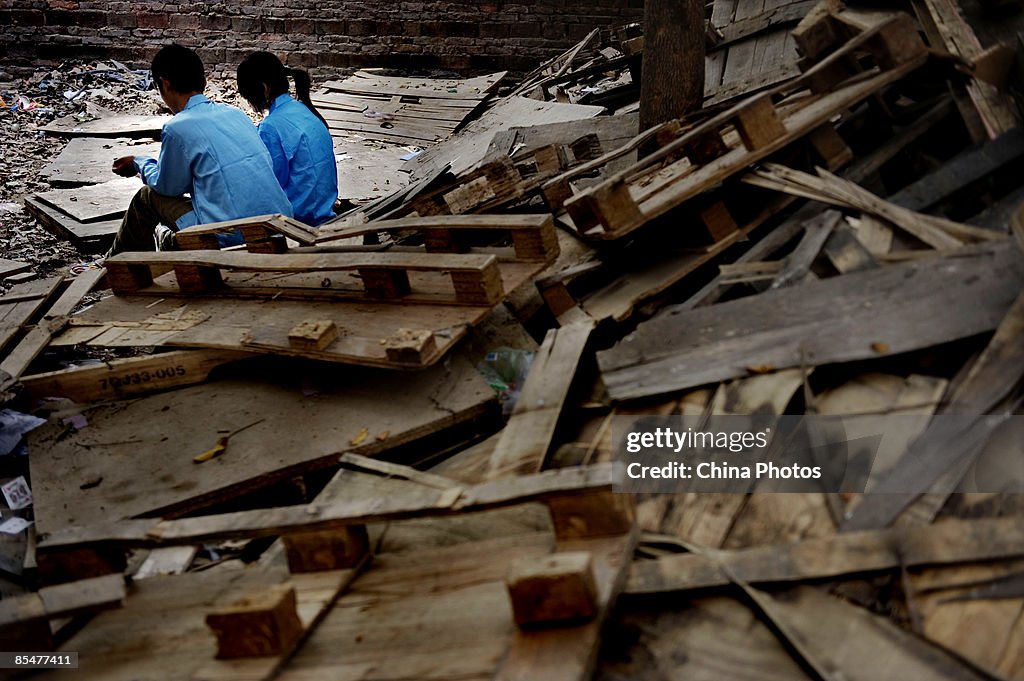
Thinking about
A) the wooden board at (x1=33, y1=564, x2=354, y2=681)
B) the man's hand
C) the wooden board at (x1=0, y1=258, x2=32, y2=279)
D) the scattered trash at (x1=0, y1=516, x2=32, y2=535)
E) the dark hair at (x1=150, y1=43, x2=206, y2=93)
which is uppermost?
the dark hair at (x1=150, y1=43, x2=206, y2=93)

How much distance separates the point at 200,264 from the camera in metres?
4.22

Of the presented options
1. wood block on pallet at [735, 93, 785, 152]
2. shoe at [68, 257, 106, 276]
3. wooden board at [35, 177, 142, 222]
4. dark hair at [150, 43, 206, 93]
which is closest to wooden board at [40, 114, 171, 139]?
wooden board at [35, 177, 142, 222]

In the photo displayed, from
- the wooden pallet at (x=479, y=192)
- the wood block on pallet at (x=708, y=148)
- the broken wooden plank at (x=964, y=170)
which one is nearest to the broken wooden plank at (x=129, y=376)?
the wooden pallet at (x=479, y=192)

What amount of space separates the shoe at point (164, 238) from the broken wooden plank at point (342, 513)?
3.16m

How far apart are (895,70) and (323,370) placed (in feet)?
9.00

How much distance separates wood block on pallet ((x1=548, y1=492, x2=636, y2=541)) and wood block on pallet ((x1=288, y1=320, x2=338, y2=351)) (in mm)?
1477

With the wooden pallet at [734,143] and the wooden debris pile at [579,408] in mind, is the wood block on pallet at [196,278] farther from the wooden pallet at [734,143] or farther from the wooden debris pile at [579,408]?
the wooden pallet at [734,143]

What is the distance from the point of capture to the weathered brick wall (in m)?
11.6

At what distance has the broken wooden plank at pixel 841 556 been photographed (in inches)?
83.1

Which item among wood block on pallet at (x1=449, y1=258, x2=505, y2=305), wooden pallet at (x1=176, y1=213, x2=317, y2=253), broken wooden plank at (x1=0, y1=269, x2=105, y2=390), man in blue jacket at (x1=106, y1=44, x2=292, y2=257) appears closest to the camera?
wood block on pallet at (x1=449, y1=258, x2=505, y2=305)

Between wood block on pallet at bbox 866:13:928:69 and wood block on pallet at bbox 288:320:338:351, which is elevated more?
wood block on pallet at bbox 866:13:928:69

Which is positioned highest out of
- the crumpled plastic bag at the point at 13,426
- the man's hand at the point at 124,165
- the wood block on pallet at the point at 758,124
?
the man's hand at the point at 124,165

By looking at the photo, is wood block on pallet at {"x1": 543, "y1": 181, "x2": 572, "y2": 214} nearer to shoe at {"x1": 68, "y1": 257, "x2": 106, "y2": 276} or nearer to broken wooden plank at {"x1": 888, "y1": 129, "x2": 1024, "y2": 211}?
broken wooden plank at {"x1": 888, "y1": 129, "x2": 1024, "y2": 211}

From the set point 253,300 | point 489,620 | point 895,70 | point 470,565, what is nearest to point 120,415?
point 253,300
